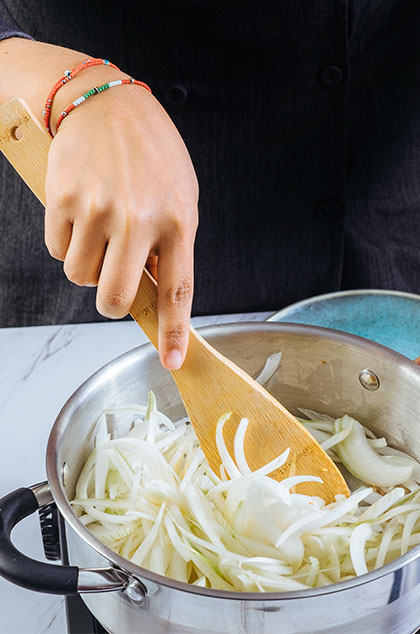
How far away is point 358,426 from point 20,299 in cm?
76

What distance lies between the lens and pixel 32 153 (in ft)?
2.26

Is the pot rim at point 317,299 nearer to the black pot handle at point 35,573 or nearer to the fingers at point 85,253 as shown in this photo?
the fingers at point 85,253

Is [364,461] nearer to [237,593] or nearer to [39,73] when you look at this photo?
[237,593]

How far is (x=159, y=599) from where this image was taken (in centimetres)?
53

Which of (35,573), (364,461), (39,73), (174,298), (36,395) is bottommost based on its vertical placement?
(36,395)

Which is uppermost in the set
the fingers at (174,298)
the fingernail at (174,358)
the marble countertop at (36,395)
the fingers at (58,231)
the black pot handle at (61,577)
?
the fingers at (58,231)

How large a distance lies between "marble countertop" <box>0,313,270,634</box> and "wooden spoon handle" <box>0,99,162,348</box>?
0.33m

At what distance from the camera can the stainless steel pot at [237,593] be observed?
509mm

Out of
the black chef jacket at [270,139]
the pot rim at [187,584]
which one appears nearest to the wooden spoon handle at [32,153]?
the pot rim at [187,584]

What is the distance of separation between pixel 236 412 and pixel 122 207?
29cm

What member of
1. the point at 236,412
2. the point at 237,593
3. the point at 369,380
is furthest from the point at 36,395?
the point at 237,593

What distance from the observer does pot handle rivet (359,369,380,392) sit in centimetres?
83

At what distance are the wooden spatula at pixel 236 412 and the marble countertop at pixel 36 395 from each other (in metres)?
0.26

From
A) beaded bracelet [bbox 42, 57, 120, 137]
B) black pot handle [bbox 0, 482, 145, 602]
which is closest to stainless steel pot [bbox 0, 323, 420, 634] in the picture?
black pot handle [bbox 0, 482, 145, 602]
